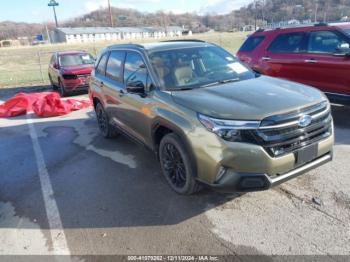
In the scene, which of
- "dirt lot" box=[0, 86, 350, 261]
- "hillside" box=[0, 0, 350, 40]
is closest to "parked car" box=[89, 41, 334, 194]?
"dirt lot" box=[0, 86, 350, 261]

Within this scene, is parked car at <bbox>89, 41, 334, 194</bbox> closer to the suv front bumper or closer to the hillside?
the suv front bumper

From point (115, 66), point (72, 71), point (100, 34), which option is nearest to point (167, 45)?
point (115, 66)

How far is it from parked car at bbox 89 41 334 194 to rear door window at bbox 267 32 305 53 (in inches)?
118

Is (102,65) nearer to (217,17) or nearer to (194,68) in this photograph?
(194,68)

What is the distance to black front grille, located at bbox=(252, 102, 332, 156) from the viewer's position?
10.0 ft

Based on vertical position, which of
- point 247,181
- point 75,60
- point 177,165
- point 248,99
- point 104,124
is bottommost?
point 104,124

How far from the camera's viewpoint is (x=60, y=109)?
A: 9133mm

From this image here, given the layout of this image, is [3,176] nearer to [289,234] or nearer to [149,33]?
[289,234]

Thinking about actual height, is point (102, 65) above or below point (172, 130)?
above

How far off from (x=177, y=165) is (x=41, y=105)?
6.69 meters

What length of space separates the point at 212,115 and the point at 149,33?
111523mm

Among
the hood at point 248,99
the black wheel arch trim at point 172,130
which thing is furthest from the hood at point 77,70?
the hood at point 248,99

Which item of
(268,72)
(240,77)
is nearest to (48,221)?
(240,77)

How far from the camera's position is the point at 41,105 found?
9.17 metres
